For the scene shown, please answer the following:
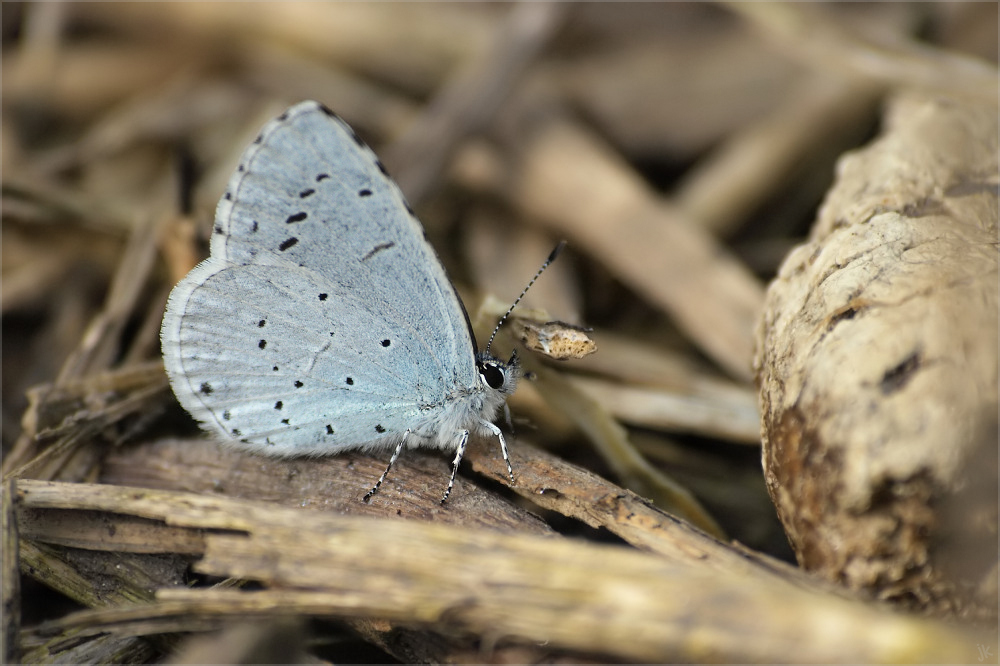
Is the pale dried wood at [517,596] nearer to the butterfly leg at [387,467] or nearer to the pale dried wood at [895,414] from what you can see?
the pale dried wood at [895,414]

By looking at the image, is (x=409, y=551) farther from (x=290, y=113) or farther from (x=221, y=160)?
(x=221, y=160)

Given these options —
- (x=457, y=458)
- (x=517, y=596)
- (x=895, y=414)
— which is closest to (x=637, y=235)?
(x=457, y=458)

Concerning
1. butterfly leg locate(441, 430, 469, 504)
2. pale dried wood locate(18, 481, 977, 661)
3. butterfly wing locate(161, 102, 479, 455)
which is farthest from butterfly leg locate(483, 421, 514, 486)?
pale dried wood locate(18, 481, 977, 661)

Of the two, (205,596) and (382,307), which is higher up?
(382,307)

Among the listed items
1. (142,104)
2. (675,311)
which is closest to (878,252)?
(675,311)

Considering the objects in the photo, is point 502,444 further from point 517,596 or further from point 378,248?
point 517,596

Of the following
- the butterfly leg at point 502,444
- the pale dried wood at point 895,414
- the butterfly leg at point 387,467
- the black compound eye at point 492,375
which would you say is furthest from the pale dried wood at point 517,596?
the black compound eye at point 492,375
